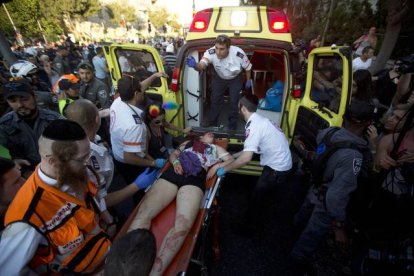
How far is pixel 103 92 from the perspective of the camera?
179 inches

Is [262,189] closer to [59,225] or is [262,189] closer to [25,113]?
[59,225]

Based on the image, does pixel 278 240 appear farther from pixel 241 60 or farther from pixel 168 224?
pixel 241 60

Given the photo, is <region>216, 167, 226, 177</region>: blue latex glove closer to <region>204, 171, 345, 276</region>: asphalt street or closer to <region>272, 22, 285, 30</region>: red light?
<region>204, 171, 345, 276</region>: asphalt street

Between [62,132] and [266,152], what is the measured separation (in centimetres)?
201

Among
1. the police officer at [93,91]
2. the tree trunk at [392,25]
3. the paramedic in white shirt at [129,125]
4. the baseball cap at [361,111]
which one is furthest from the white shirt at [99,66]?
the tree trunk at [392,25]

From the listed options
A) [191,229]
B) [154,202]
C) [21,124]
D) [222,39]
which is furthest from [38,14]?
[191,229]

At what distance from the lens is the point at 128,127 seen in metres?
2.50

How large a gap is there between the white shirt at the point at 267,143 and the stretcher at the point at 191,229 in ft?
1.92

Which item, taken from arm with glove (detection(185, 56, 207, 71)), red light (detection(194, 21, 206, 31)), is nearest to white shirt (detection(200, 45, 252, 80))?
arm with glove (detection(185, 56, 207, 71))

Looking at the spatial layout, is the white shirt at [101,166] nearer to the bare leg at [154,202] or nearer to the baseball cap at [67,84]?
the bare leg at [154,202]

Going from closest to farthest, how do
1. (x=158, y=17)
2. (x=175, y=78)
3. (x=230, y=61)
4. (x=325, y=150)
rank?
(x=325, y=150), (x=175, y=78), (x=230, y=61), (x=158, y=17)

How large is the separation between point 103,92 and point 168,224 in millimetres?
3291

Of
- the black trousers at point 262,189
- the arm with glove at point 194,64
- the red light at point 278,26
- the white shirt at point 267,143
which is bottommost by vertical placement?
the black trousers at point 262,189

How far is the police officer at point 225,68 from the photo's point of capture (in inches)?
140
